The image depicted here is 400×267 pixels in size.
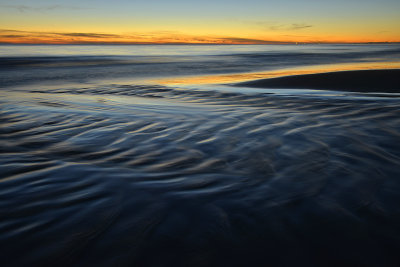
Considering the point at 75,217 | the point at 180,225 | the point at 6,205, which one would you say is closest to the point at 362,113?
the point at 180,225

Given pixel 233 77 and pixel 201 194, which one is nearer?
pixel 201 194

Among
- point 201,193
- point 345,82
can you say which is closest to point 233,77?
point 345,82

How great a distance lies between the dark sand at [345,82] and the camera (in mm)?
9188

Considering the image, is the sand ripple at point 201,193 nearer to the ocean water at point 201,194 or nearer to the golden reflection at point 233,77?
the ocean water at point 201,194

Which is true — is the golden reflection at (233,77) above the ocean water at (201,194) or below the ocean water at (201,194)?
above

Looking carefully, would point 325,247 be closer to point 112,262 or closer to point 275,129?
point 112,262

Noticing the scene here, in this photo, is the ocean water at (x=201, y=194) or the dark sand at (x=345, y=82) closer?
the ocean water at (x=201, y=194)

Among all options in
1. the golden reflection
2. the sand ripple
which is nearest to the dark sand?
the golden reflection

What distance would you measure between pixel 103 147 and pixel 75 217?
5.07 feet

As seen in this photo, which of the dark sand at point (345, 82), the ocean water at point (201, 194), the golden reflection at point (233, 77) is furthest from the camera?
the golden reflection at point (233, 77)

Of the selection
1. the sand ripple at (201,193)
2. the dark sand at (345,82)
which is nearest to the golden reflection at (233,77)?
the dark sand at (345,82)

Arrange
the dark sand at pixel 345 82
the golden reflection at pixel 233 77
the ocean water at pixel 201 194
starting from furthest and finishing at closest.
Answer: the golden reflection at pixel 233 77
the dark sand at pixel 345 82
the ocean water at pixel 201 194

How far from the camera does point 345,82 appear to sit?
10.1m

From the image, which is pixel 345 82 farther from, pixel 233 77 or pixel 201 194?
pixel 201 194
